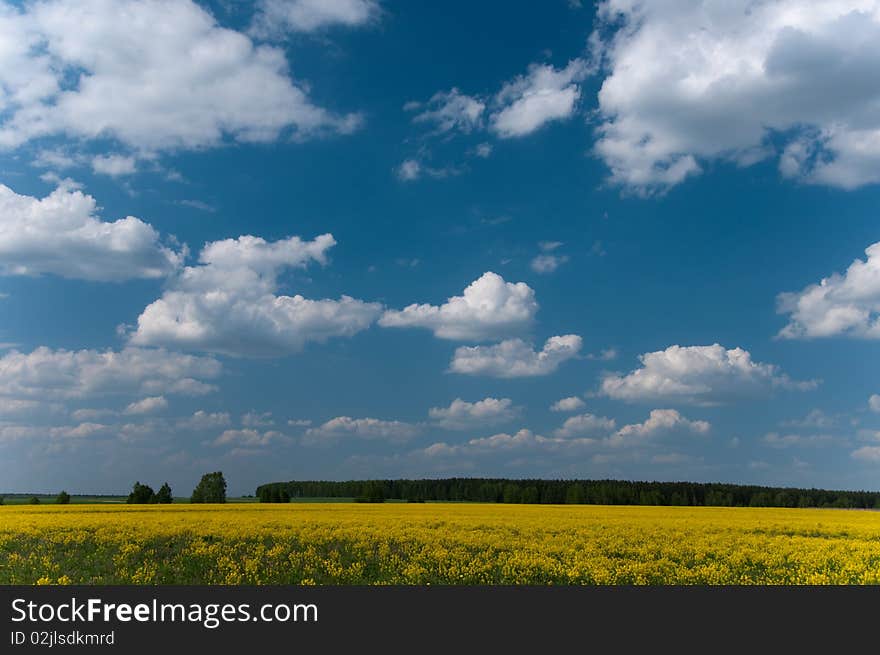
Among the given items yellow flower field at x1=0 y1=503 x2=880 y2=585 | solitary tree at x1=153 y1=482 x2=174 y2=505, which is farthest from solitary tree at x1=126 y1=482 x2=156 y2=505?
yellow flower field at x1=0 y1=503 x2=880 y2=585

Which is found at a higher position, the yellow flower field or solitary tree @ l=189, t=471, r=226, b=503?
the yellow flower field

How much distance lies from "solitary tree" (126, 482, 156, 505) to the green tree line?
11690 millimetres

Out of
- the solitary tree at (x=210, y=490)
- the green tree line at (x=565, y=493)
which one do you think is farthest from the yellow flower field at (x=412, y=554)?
the solitary tree at (x=210, y=490)

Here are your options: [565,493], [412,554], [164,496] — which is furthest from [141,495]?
[412,554]

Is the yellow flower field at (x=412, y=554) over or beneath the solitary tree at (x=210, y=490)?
over

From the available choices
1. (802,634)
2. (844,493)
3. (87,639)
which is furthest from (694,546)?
(844,493)

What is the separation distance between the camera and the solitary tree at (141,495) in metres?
75.7

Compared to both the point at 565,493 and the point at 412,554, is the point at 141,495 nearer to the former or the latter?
the point at 565,493

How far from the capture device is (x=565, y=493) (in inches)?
2862

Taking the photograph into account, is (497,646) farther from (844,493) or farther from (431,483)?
(844,493)

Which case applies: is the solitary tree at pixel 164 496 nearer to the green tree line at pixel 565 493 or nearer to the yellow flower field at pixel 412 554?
the green tree line at pixel 565 493

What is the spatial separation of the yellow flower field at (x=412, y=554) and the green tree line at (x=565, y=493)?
127 feet

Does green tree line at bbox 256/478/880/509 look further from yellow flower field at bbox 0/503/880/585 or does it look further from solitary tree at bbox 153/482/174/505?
yellow flower field at bbox 0/503/880/585

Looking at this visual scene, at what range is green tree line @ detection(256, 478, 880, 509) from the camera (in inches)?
2854
